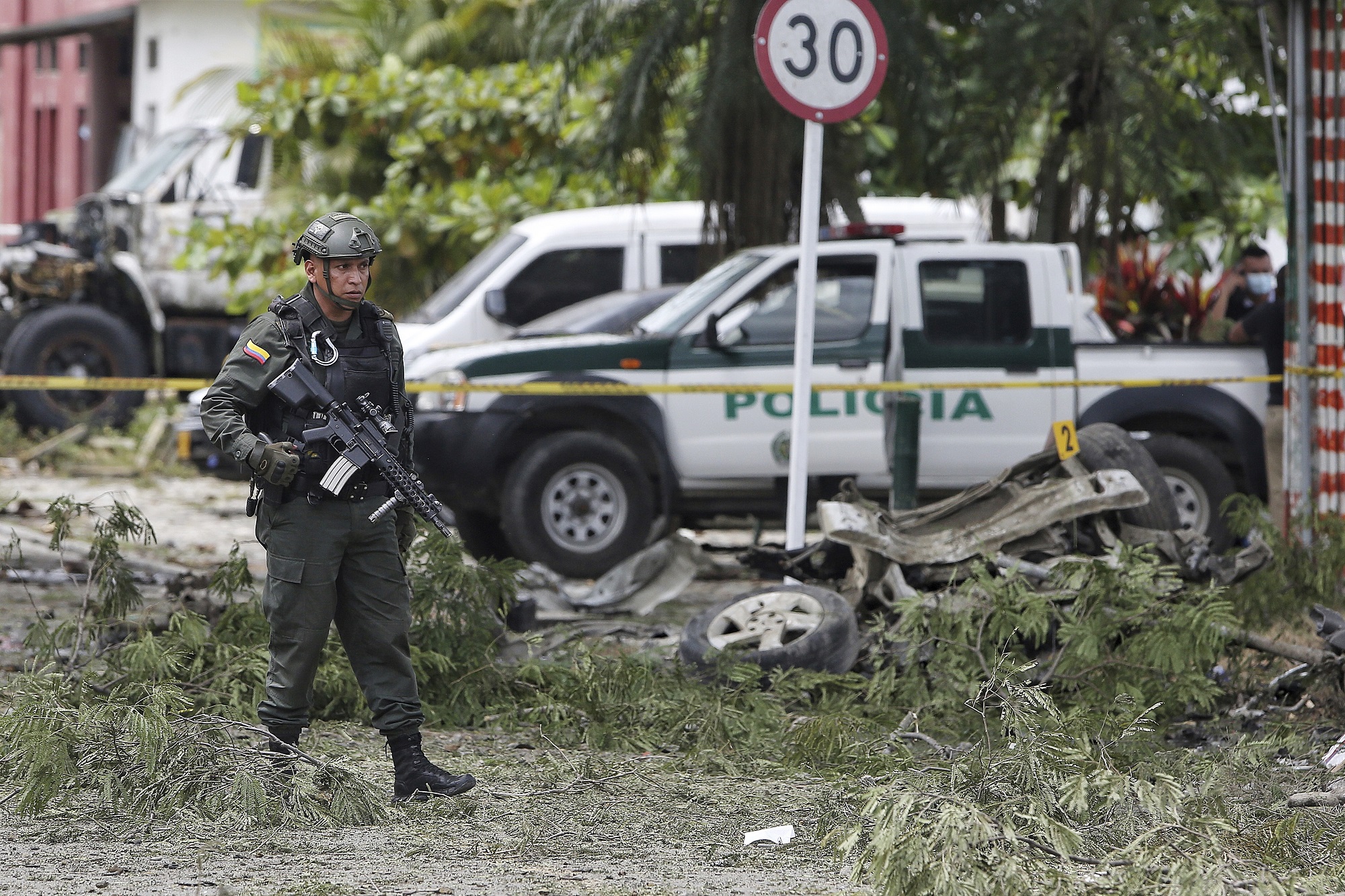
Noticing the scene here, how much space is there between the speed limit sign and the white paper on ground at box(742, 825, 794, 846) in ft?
8.71

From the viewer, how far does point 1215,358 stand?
936cm

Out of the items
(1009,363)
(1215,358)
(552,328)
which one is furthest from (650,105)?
(1215,358)

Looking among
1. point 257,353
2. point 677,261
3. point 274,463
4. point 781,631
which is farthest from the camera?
point 677,261

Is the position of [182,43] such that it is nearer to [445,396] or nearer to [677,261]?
[677,261]

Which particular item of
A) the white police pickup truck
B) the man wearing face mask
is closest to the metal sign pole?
the white police pickup truck

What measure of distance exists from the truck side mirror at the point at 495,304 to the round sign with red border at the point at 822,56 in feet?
13.8

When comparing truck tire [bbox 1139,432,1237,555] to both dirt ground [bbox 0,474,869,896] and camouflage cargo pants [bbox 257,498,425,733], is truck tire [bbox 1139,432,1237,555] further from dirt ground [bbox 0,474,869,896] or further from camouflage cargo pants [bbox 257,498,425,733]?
camouflage cargo pants [bbox 257,498,425,733]

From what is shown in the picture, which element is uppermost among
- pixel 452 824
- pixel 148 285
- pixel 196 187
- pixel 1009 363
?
pixel 196 187

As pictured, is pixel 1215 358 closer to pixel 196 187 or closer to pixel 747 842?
pixel 747 842

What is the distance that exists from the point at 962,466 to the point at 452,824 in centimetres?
509

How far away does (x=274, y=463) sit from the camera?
459 centimetres

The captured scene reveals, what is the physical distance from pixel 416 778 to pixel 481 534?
15.9 ft

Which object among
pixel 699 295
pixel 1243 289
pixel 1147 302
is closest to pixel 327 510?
pixel 699 295

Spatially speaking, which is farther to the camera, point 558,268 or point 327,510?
point 558,268
